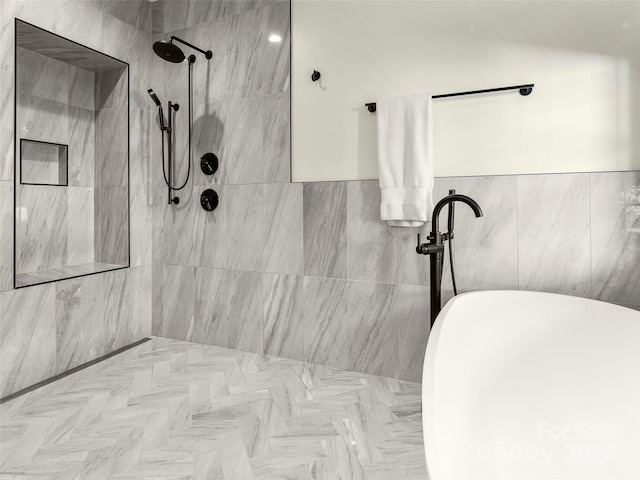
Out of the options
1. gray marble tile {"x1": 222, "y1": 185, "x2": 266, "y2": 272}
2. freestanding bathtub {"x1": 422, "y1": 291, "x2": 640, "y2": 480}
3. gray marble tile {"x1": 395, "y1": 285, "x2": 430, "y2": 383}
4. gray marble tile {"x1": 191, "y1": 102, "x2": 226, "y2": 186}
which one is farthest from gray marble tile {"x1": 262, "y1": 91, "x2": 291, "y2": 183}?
freestanding bathtub {"x1": 422, "y1": 291, "x2": 640, "y2": 480}

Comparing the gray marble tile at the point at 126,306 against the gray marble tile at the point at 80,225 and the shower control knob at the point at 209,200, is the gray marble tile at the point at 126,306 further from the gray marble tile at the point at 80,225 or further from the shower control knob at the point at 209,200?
the shower control knob at the point at 209,200

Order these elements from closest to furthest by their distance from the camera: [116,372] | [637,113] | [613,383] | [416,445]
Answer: [613,383]
[416,445]
[637,113]
[116,372]

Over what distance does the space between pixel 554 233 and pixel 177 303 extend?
92.8 inches

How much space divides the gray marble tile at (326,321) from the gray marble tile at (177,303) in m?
0.88

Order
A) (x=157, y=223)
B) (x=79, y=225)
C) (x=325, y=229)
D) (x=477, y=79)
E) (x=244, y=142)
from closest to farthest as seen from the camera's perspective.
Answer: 1. (x=477, y=79)
2. (x=325, y=229)
3. (x=244, y=142)
4. (x=79, y=225)
5. (x=157, y=223)

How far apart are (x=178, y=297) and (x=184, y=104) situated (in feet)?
4.39

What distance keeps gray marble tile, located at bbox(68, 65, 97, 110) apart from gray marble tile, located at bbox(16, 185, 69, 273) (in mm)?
619

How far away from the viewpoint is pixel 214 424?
180 cm

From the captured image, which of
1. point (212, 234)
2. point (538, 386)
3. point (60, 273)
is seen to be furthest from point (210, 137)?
point (538, 386)

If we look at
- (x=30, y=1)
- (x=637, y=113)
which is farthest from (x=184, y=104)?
(x=637, y=113)

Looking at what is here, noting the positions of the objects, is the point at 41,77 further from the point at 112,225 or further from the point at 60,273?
the point at 60,273

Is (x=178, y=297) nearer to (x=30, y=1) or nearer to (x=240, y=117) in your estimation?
(x=240, y=117)

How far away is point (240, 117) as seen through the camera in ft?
8.56

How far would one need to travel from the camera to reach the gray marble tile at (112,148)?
279cm
